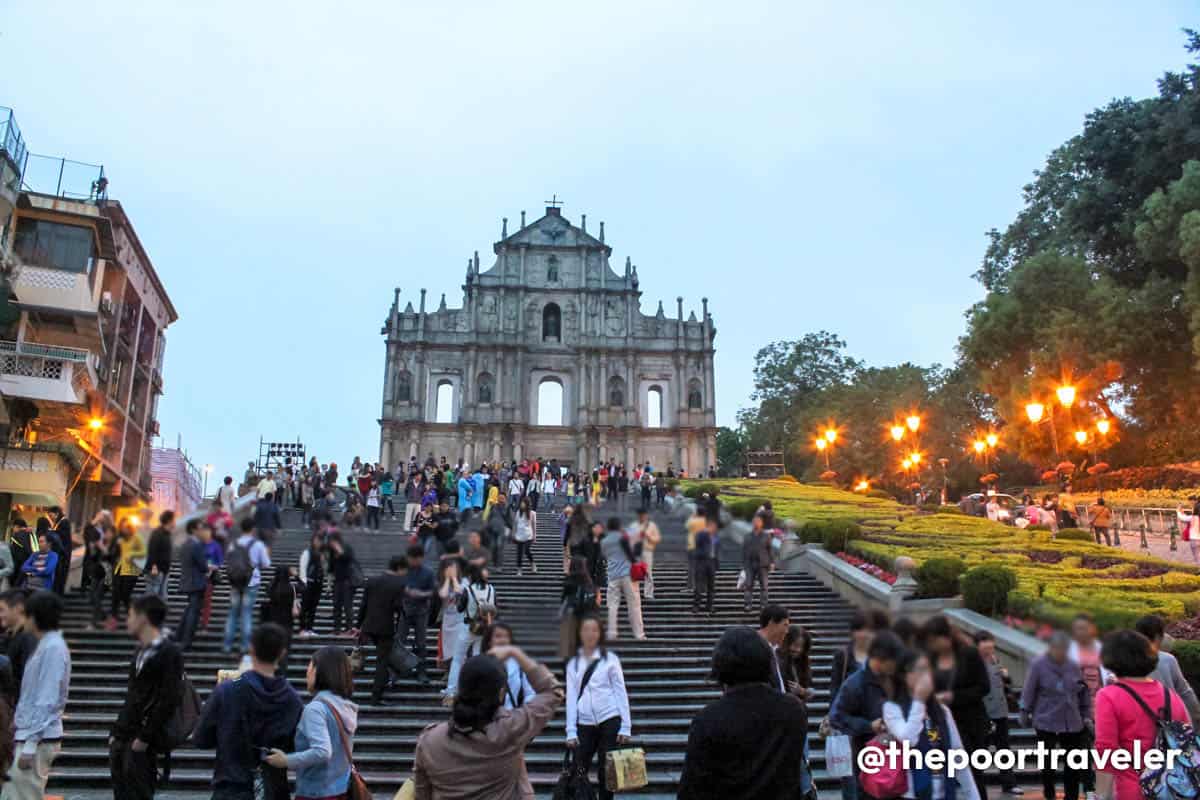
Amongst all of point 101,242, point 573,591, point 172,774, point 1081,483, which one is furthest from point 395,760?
point 1081,483

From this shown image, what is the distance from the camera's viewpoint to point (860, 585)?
38.9 feet

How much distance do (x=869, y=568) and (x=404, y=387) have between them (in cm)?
3795

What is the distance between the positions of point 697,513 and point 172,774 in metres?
5.92

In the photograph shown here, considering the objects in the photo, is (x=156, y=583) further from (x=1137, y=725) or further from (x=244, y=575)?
(x=1137, y=725)

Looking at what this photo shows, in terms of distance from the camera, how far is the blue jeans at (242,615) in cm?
353

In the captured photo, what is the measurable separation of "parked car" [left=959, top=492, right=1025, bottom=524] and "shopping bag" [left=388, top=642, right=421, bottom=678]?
664 inches

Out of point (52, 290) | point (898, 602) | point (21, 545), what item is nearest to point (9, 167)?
point (52, 290)

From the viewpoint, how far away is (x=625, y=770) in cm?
497

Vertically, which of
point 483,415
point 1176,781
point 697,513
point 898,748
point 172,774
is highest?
point 483,415

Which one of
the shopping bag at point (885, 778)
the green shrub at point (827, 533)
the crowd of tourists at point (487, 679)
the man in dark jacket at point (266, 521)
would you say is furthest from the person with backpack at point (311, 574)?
the green shrub at point (827, 533)

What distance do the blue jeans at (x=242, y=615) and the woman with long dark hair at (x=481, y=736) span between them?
0.83 metres

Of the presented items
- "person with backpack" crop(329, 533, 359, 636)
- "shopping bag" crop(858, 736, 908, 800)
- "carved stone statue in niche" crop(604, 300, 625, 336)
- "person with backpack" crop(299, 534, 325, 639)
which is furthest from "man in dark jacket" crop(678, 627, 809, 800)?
"carved stone statue in niche" crop(604, 300, 625, 336)

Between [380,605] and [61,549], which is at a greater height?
[61,549]

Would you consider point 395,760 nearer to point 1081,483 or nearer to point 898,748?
point 898,748
